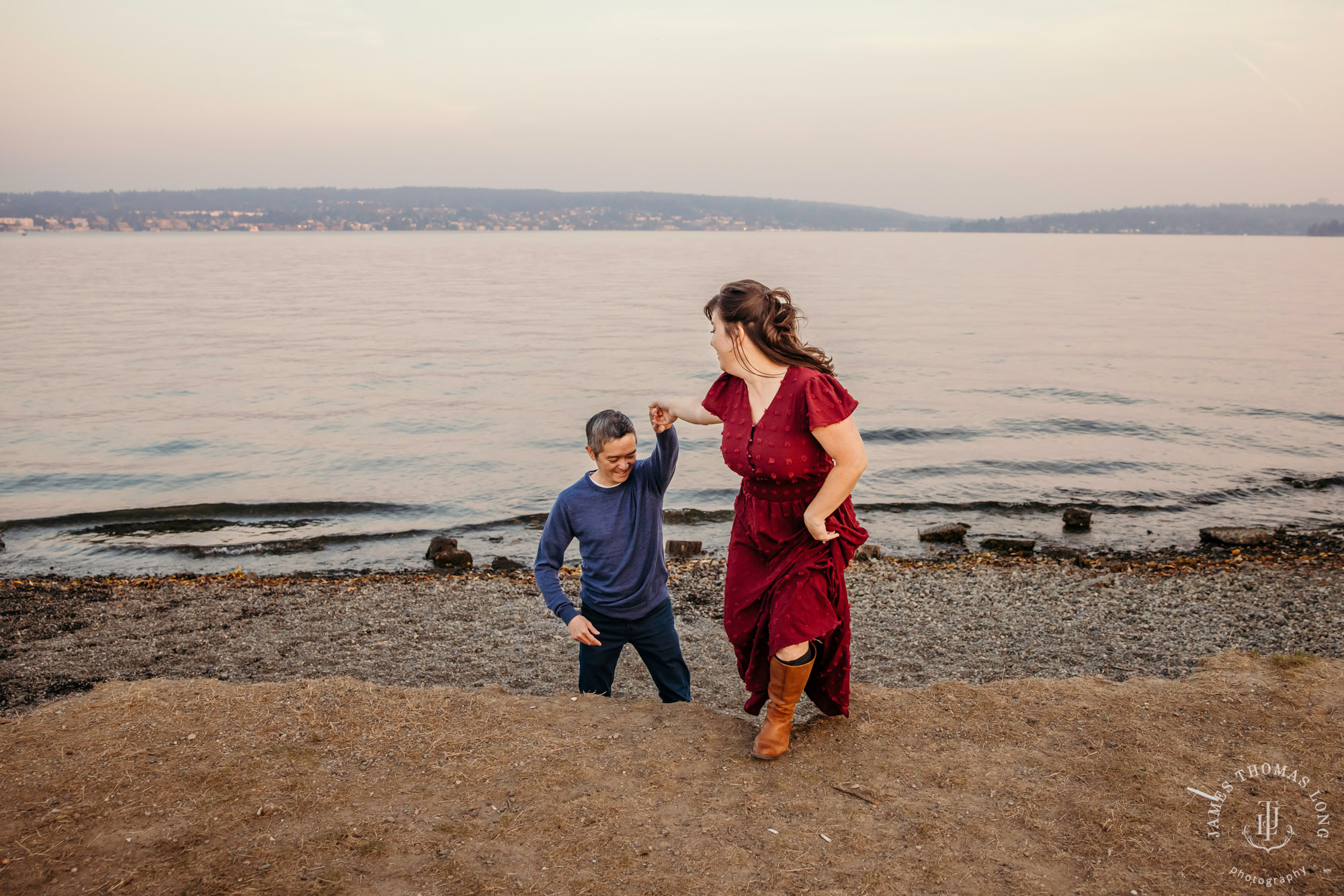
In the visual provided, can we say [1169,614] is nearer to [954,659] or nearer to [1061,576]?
[1061,576]

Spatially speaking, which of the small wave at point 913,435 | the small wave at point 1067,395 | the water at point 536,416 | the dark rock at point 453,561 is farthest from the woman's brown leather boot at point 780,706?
the small wave at point 1067,395

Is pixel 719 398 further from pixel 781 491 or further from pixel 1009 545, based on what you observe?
pixel 1009 545

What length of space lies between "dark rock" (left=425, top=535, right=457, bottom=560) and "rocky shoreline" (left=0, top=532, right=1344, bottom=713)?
1.58 feet

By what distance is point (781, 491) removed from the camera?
393 cm

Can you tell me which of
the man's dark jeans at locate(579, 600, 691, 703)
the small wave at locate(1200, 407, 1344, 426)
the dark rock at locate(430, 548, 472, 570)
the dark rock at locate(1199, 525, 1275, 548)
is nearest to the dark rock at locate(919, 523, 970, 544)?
the dark rock at locate(1199, 525, 1275, 548)

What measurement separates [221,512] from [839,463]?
1272 cm

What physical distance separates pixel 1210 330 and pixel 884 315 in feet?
48.2

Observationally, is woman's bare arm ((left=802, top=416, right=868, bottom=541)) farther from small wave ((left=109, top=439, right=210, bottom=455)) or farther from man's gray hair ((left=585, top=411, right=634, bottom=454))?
small wave ((left=109, top=439, right=210, bottom=455))

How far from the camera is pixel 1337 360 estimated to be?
28.0 meters

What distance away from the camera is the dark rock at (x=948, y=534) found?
11.8 m

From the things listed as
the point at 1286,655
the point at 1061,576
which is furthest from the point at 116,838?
the point at 1061,576

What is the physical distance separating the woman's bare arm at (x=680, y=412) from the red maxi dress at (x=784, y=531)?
0.06 metres

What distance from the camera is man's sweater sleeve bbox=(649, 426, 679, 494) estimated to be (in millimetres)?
4526

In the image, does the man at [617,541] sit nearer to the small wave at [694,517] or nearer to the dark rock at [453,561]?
the dark rock at [453,561]
